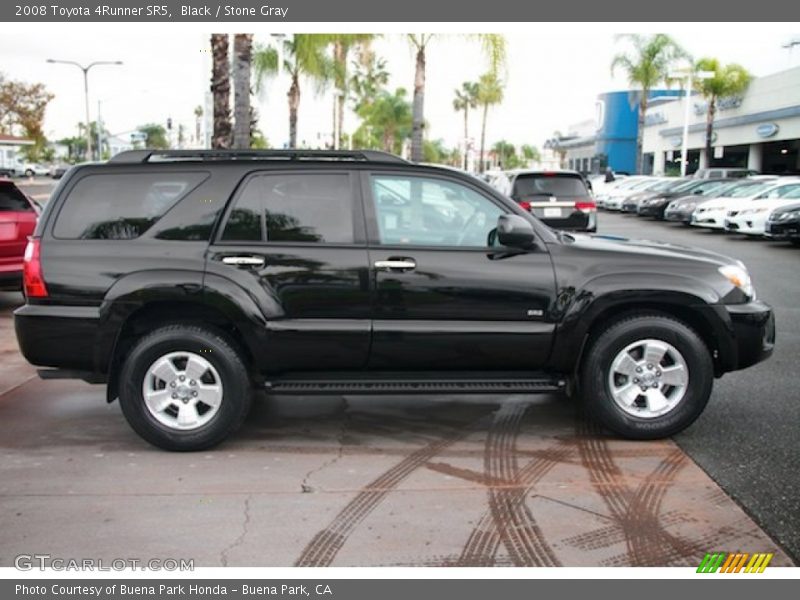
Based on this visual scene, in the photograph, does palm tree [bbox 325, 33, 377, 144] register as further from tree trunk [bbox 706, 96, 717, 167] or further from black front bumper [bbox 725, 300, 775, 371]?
black front bumper [bbox 725, 300, 775, 371]

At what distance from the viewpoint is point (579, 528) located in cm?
403

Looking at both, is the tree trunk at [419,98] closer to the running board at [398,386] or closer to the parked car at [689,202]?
the parked car at [689,202]

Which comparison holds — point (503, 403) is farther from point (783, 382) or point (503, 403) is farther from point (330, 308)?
point (783, 382)

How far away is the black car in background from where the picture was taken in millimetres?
26188

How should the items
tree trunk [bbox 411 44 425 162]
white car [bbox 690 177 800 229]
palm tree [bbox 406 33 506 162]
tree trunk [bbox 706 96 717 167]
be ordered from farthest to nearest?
tree trunk [bbox 706 96 717 167]
tree trunk [bbox 411 44 425 162]
palm tree [bbox 406 33 506 162]
white car [bbox 690 177 800 229]

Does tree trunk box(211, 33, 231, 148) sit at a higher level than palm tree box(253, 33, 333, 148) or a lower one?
lower

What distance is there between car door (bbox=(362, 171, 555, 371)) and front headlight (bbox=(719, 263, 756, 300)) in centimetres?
121

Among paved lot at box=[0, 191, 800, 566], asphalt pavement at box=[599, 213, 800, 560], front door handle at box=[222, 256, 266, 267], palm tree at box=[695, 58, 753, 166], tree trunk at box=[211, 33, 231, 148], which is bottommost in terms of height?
paved lot at box=[0, 191, 800, 566]

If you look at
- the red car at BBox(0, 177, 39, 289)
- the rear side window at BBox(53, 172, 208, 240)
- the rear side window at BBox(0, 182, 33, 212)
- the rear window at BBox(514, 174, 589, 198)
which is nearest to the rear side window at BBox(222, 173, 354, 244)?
the rear side window at BBox(53, 172, 208, 240)

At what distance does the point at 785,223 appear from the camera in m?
17.0

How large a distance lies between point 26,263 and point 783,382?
5.84m

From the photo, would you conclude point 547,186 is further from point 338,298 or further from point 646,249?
point 338,298

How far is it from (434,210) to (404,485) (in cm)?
180
